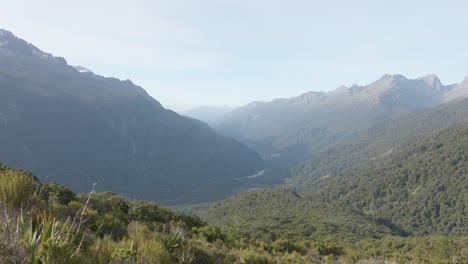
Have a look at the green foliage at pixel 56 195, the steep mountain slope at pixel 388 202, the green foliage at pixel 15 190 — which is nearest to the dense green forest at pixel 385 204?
the steep mountain slope at pixel 388 202

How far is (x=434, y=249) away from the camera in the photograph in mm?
46938

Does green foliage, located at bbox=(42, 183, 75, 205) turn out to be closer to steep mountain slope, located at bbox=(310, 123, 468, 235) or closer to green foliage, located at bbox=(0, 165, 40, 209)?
green foliage, located at bbox=(0, 165, 40, 209)

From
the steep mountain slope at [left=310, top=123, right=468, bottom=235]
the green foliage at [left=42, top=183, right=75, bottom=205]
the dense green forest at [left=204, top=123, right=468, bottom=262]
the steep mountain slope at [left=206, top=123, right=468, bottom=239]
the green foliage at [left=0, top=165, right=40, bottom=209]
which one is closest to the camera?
the green foliage at [left=0, top=165, right=40, bottom=209]

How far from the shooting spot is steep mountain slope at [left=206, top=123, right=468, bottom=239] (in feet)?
330

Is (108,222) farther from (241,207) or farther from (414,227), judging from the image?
(414,227)

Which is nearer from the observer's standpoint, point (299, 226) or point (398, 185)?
point (299, 226)

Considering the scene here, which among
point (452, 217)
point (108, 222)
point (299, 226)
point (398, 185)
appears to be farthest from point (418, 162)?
point (108, 222)

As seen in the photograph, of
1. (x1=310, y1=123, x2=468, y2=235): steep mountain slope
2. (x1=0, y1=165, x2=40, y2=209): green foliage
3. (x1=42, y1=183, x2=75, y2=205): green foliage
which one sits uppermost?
(x1=0, y1=165, x2=40, y2=209): green foliage

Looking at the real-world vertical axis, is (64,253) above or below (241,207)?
above

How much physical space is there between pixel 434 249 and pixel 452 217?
103641 millimetres

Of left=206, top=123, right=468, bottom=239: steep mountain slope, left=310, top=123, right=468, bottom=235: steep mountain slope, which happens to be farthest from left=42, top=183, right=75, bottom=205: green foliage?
left=310, top=123, right=468, bottom=235: steep mountain slope

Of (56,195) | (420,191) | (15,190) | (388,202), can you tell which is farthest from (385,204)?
(15,190)

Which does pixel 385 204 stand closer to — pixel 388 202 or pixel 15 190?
pixel 388 202

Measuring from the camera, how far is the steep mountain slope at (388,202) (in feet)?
330
